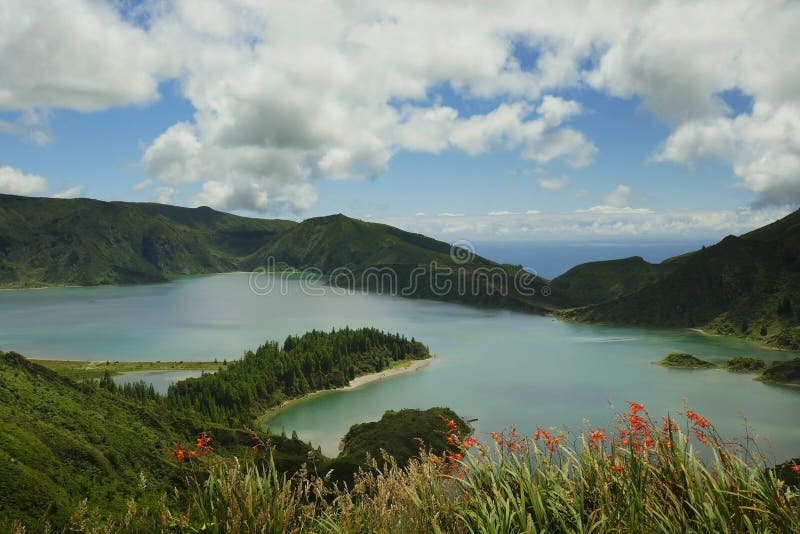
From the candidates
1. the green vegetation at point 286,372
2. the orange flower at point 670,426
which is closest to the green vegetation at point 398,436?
the green vegetation at point 286,372

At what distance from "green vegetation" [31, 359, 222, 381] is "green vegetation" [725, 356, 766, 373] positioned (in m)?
137

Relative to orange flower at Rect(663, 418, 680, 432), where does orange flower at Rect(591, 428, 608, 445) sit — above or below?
below

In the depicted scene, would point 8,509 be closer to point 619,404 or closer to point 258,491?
point 258,491

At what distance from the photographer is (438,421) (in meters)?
91.1

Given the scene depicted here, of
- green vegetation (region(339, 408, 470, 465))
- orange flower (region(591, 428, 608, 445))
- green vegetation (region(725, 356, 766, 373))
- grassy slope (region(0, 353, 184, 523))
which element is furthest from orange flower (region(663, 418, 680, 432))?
green vegetation (region(725, 356, 766, 373))

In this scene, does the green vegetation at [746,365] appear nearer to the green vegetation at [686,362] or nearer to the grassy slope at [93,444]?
the green vegetation at [686,362]

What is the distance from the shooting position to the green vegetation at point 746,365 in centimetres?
14150

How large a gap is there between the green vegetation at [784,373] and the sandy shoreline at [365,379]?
3376 inches

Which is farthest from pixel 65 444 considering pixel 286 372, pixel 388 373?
pixel 388 373

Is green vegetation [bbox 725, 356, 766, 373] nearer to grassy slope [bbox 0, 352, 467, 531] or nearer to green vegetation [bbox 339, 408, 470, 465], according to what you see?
green vegetation [bbox 339, 408, 470, 465]

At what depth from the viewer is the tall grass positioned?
28.5 ft

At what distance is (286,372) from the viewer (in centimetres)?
12712

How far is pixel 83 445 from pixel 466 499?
57.8 meters

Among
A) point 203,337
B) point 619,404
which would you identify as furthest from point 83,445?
point 203,337
